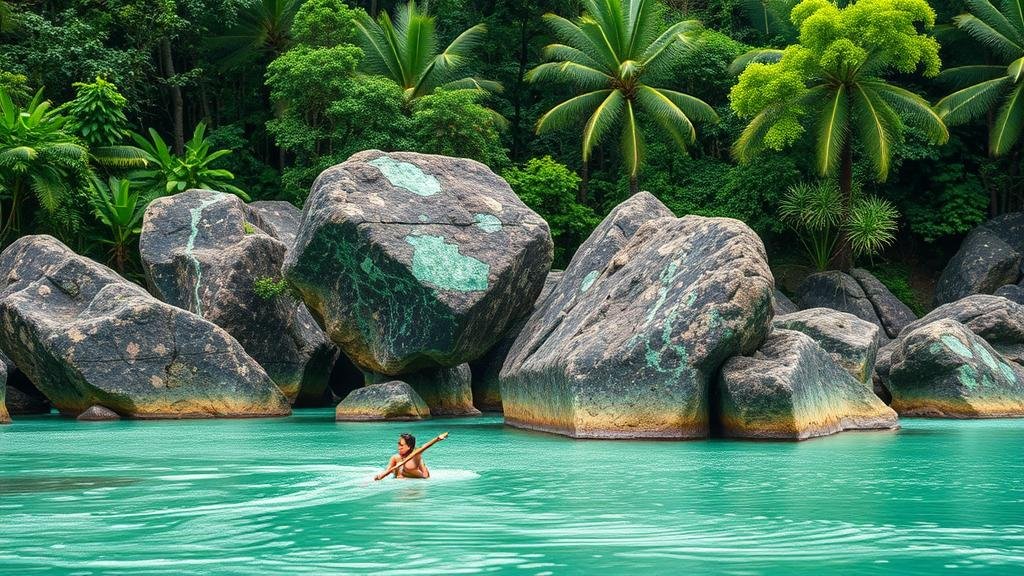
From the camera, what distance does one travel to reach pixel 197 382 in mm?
17156

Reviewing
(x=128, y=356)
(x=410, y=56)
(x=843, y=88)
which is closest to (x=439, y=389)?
(x=128, y=356)

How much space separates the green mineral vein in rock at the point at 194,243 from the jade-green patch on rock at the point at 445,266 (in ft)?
15.2

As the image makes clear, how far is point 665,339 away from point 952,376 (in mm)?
6614

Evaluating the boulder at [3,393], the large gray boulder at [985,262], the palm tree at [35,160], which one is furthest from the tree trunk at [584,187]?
the boulder at [3,393]

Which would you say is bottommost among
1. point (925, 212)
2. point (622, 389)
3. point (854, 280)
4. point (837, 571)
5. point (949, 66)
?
point (837, 571)

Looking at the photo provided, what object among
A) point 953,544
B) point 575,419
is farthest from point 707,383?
point 953,544

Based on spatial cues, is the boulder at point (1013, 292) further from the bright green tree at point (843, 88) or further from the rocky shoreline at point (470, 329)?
the rocky shoreline at point (470, 329)

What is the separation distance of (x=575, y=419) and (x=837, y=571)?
24.6 feet

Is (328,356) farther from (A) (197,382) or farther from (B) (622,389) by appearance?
(B) (622,389)

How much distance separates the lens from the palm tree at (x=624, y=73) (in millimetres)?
32406

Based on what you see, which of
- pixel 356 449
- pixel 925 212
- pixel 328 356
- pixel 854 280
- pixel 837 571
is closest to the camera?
pixel 837 571

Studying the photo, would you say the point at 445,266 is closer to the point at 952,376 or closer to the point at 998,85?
the point at 952,376

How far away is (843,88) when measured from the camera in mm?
28719

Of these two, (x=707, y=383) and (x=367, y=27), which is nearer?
(x=707, y=383)
